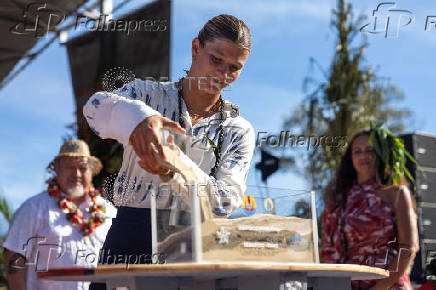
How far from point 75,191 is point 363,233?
5.42 ft

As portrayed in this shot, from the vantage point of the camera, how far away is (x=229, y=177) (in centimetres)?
176

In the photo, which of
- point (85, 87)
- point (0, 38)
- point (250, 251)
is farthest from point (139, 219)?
point (85, 87)

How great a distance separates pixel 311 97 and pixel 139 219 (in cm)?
610

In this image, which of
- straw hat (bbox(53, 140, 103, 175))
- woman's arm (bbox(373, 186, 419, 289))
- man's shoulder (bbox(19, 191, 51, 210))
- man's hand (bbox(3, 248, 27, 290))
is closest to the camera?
woman's arm (bbox(373, 186, 419, 289))

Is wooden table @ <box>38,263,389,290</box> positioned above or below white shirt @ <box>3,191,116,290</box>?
below

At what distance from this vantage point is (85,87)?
7168 mm

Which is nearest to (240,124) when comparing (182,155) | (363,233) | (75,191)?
(182,155)

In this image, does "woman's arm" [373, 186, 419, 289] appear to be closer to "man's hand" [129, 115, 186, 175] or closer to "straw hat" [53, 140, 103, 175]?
"man's hand" [129, 115, 186, 175]

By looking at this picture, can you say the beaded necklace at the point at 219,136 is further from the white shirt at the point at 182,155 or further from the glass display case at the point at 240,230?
the glass display case at the point at 240,230

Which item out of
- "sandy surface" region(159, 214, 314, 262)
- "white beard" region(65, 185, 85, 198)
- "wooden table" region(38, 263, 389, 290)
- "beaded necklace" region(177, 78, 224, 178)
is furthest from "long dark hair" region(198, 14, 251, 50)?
"white beard" region(65, 185, 85, 198)

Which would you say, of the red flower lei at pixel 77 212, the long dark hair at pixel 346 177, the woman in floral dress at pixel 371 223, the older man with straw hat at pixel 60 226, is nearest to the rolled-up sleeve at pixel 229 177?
the woman in floral dress at pixel 371 223

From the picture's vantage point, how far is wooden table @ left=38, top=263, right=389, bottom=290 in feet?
4.36

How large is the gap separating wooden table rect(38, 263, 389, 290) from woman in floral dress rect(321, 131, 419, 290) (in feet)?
3.22

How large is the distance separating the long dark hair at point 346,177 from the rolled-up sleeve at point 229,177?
1.23 metres
